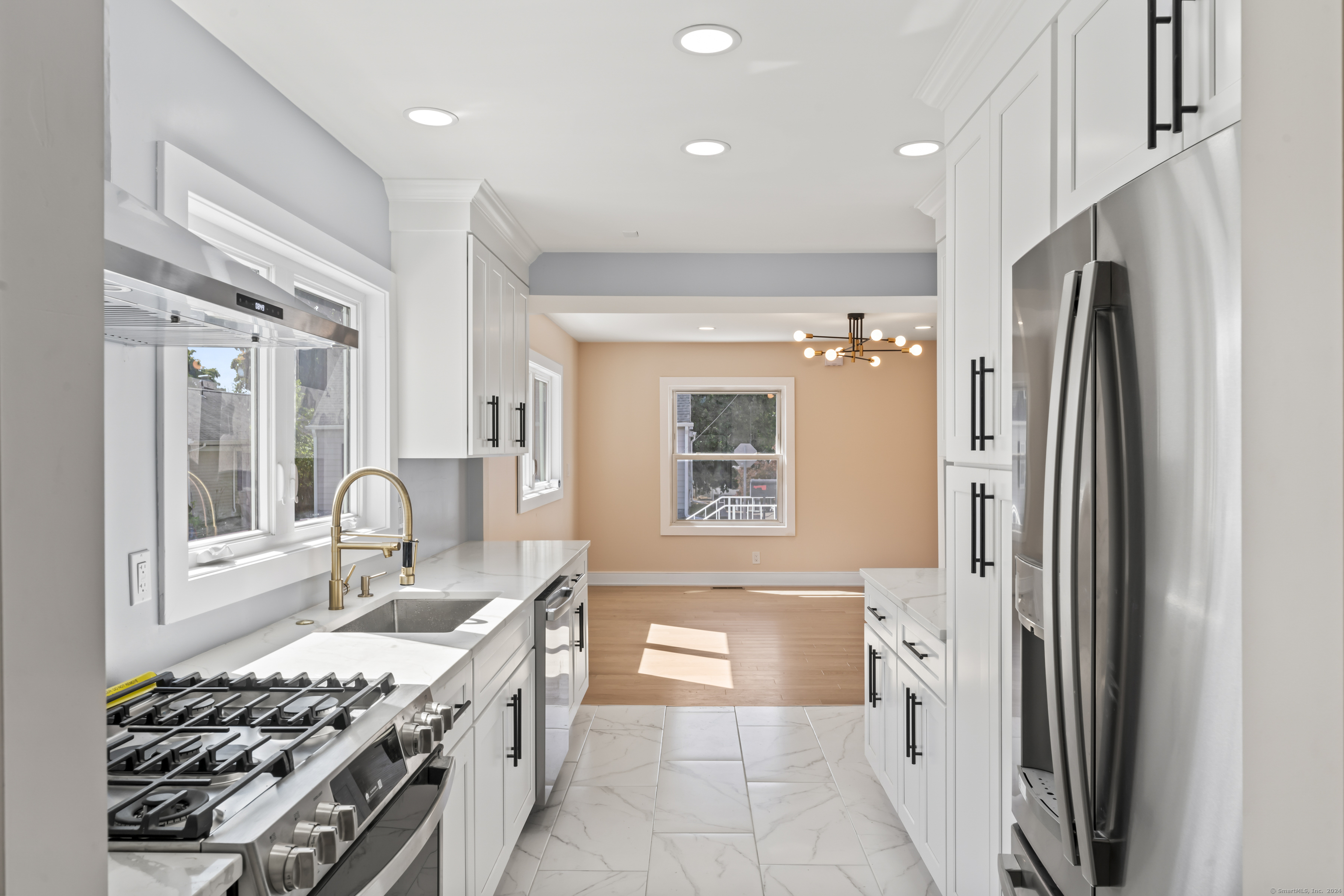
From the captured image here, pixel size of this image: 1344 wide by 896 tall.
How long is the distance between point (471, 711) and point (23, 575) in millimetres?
1752

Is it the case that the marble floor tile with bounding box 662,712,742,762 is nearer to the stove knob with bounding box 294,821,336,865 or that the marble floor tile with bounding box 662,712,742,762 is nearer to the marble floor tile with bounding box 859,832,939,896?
the marble floor tile with bounding box 859,832,939,896

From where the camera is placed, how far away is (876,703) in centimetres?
304

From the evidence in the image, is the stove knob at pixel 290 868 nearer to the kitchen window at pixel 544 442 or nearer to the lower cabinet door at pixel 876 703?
the lower cabinet door at pixel 876 703

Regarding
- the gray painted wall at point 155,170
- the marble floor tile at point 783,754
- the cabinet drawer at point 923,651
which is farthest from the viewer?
the marble floor tile at point 783,754

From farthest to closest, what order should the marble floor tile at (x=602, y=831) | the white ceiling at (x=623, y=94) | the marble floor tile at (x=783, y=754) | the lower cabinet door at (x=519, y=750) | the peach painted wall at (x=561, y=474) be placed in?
1. the peach painted wall at (x=561, y=474)
2. the marble floor tile at (x=783, y=754)
3. the marble floor tile at (x=602, y=831)
4. the lower cabinet door at (x=519, y=750)
5. the white ceiling at (x=623, y=94)

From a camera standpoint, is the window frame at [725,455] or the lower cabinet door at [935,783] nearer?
the lower cabinet door at [935,783]

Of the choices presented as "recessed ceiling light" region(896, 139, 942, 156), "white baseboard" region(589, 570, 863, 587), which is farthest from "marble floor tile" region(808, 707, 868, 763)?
"white baseboard" region(589, 570, 863, 587)

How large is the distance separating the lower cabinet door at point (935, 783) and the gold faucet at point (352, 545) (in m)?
1.72

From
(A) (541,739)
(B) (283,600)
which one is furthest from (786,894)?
(B) (283,600)

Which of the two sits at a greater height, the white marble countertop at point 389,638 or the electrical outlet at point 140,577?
the electrical outlet at point 140,577

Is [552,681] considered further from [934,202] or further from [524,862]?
[934,202]

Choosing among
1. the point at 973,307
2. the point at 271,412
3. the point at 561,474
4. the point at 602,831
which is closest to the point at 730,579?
the point at 561,474

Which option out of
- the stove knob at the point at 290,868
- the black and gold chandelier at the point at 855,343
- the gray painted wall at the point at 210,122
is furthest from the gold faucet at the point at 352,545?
the black and gold chandelier at the point at 855,343

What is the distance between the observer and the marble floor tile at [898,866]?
8.16 ft
